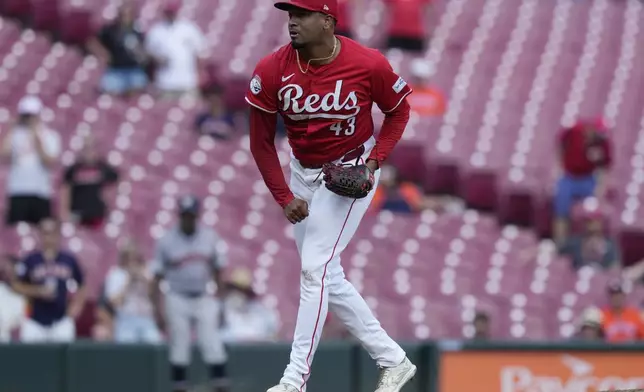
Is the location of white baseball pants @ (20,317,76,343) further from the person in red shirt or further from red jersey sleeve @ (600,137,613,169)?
the person in red shirt

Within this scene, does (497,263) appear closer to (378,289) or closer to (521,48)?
(378,289)

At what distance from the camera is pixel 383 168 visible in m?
11.8

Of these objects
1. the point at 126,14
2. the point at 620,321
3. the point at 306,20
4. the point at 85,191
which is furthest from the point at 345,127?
the point at 126,14

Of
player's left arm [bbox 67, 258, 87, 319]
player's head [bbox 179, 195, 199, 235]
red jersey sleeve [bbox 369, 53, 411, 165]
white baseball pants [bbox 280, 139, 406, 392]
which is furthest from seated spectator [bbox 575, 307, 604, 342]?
red jersey sleeve [bbox 369, 53, 411, 165]

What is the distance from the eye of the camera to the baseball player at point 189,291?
936 cm

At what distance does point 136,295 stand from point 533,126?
16.5ft

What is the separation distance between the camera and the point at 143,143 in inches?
484

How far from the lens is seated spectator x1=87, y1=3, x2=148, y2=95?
43.2 ft

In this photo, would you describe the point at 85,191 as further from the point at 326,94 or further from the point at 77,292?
the point at 326,94

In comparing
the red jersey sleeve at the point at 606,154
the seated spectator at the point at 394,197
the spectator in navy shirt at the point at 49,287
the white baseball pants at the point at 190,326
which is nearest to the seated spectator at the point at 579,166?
the red jersey sleeve at the point at 606,154

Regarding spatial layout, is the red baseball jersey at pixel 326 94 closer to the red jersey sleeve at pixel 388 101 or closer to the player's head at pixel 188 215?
the red jersey sleeve at pixel 388 101

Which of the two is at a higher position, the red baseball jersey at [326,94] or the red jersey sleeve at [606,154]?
the red baseball jersey at [326,94]

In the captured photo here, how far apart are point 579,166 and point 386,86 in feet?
21.8

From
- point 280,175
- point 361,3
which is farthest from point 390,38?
point 280,175
